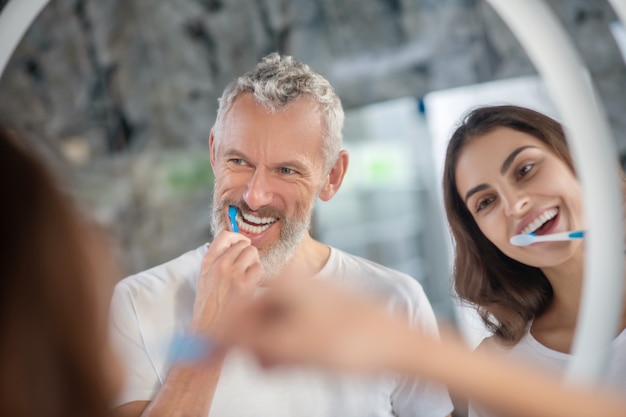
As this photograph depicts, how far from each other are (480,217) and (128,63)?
64 cm

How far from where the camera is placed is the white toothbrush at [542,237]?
26.7 inches

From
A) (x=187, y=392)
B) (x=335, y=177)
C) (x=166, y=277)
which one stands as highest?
(x=335, y=177)

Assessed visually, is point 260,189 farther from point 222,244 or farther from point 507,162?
point 507,162

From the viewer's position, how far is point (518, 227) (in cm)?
70

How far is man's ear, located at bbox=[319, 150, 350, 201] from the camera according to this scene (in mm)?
752

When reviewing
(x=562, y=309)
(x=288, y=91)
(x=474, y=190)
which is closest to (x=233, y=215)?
(x=288, y=91)

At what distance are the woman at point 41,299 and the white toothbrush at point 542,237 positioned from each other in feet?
1.56

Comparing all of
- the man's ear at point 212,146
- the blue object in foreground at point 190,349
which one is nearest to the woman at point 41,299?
the blue object in foreground at point 190,349

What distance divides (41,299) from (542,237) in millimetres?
507

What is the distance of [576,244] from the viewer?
0.69m

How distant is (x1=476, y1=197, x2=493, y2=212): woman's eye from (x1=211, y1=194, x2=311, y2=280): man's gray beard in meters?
0.18

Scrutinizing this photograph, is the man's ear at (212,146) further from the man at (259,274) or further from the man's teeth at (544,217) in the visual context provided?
the man's teeth at (544,217)

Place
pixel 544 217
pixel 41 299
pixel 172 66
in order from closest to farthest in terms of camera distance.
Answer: pixel 41 299 → pixel 544 217 → pixel 172 66

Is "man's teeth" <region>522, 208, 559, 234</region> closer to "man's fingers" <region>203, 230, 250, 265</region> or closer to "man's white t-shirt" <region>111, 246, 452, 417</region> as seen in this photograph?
"man's white t-shirt" <region>111, 246, 452, 417</region>
